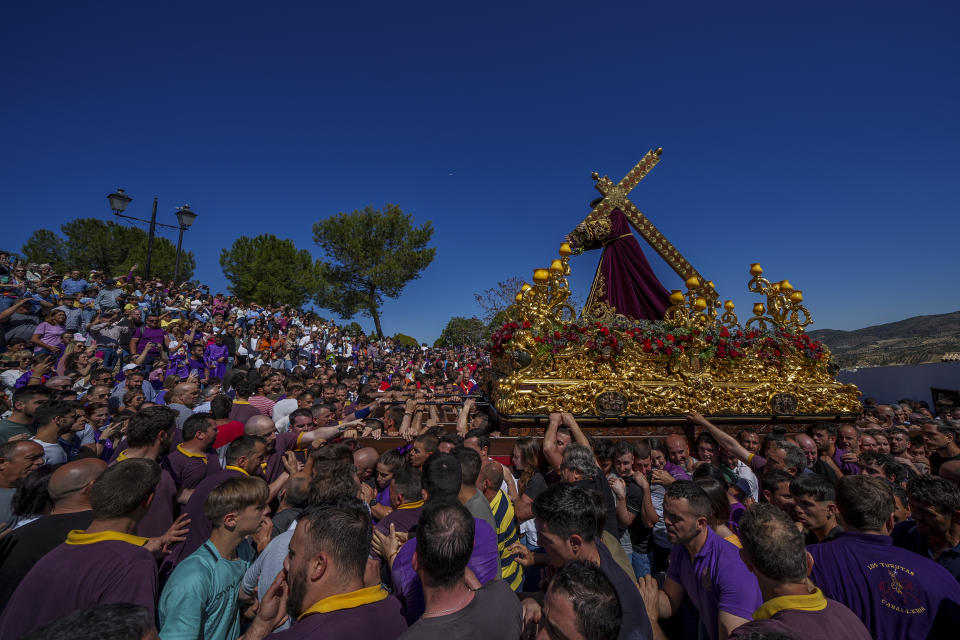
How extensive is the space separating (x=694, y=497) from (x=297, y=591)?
2286 mm

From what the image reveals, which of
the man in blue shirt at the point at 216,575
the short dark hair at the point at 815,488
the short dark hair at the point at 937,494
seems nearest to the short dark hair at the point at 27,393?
the man in blue shirt at the point at 216,575

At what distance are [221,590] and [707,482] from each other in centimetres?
332

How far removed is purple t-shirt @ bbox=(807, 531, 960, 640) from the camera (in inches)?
83.0

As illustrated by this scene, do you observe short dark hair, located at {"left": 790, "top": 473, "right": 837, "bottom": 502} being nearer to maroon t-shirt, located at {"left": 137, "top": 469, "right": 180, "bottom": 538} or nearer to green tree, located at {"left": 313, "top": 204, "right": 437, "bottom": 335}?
maroon t-shirt, located at {"left": 137, "top": 469, "right": 180, "bottom": 538}

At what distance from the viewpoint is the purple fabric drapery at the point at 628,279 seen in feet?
29.5

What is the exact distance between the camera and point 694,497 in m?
2.54

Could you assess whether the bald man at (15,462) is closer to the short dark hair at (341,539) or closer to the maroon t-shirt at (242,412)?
the maroon t-shirt at (242,412)

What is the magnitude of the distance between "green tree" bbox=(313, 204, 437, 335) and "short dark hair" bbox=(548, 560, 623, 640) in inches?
1294

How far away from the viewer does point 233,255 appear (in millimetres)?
41375

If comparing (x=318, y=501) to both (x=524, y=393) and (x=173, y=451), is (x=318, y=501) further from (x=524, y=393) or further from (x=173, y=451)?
(x=524, y=393)

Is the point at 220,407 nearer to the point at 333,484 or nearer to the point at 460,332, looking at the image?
the point at 333,484

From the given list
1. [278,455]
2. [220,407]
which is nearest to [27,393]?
[220,407]

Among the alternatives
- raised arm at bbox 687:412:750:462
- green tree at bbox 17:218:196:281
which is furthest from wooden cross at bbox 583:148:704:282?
green tree at bbox 17:218:196:281

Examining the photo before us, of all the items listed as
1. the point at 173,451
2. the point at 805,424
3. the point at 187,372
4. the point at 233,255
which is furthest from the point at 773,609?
the point at 233,255
